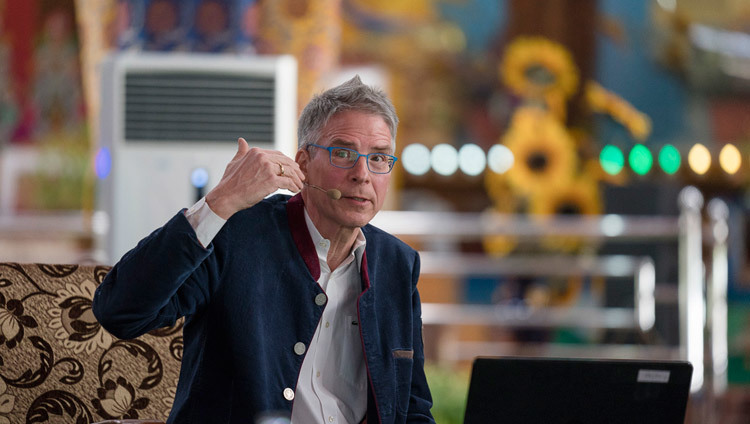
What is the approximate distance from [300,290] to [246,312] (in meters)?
0.10

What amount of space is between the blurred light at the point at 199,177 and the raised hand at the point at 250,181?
1.69 meters

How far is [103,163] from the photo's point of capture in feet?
10.0

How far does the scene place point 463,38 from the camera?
6.56 m

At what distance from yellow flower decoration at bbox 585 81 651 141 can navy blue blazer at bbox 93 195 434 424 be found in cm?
525

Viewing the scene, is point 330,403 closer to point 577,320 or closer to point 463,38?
point 577,320

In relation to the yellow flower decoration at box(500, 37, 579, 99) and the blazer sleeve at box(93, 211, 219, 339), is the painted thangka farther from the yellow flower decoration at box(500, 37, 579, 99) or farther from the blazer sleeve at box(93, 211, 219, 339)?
the blazer sleeve at box(93, 211, 219, 339)

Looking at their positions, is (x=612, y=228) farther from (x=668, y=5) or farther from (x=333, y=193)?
(x=333, y=193)

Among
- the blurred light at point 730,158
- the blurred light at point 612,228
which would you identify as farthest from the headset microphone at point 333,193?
the blurred light at point 730,158

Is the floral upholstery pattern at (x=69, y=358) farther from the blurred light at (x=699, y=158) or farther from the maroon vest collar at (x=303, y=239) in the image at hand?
the blurred light at (x=699, y=158)

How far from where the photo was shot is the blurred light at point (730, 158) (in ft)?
20.3

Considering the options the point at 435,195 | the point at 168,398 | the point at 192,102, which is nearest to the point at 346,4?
the point at 435,195

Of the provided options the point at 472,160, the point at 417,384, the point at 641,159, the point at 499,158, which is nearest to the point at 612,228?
the point at 641,159

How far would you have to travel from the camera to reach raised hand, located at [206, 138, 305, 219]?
4.29 feet

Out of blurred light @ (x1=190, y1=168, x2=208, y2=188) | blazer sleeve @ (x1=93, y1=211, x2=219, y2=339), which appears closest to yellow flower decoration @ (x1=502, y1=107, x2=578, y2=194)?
blurred light @ (x1=190, y1=168, x2=208, y2=188)
